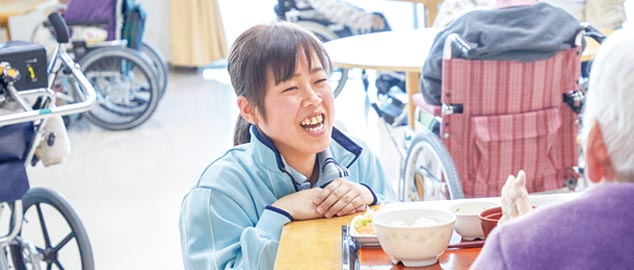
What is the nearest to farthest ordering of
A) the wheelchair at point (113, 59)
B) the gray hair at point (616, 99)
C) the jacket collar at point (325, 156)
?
the gray hair at point (616, 99)
the jacket collar at point (325, 156)
the wheelchair at point (113, 59)

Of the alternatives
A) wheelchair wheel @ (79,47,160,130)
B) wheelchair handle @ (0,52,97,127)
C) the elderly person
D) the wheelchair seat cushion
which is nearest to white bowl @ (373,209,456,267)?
the elderly person

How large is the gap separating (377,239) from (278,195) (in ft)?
1.03

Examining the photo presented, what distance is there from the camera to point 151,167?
5047 millimetres

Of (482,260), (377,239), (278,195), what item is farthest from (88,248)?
(482,260)

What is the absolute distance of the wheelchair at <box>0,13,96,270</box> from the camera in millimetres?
2705

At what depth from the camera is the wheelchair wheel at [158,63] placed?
5.98 m

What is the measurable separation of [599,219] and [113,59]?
4.89 m

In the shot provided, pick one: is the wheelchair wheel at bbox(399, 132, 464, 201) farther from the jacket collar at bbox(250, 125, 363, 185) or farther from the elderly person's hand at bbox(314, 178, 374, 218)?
the elderly person's hand at bbox(314, 178, 374, 218)

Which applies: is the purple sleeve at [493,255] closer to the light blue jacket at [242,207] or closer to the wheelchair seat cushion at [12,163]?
the light blue jacket at [242,207]

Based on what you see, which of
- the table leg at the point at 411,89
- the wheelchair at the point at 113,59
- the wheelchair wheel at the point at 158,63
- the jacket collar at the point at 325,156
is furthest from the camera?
the wheelchair wheel at the point at 158,63

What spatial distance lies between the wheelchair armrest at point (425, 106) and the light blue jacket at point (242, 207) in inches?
57.7

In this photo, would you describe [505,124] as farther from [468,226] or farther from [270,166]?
[468,226]

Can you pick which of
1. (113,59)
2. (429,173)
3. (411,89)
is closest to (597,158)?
(429,173)

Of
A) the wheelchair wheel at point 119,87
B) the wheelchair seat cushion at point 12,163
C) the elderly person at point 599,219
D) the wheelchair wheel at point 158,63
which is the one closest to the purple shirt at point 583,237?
the elderly person at point 599,219
